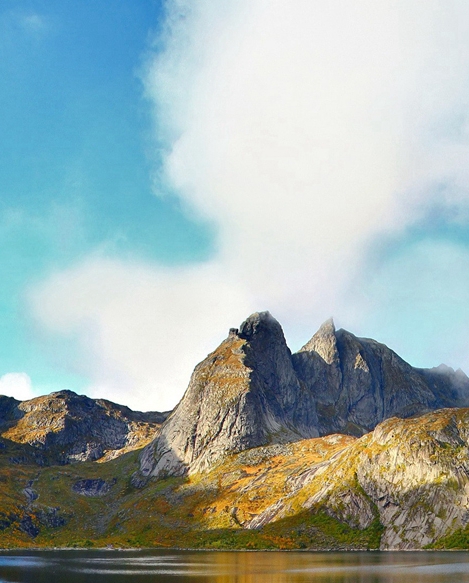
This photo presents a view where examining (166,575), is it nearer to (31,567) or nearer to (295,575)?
(295,575)

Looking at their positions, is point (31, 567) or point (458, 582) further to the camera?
point (31, 567)

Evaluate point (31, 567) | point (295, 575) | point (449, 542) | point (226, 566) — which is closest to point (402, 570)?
point (295, 575)

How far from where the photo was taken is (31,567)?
5261 inches

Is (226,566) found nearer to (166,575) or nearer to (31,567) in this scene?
(166,575)

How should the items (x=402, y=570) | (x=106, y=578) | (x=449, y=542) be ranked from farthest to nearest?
(x=449, y=542), (x=402, y=570), (x=106, y=578)

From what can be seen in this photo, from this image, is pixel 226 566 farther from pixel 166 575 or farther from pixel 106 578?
pixel 106 578

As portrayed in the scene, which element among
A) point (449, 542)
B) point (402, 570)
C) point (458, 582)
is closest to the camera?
point (458, 582)

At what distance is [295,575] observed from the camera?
10925 cm

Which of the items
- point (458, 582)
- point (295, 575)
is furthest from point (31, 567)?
point (458, 582)

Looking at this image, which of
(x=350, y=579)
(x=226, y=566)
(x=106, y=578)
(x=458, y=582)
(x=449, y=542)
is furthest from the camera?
(x=449, y=542)

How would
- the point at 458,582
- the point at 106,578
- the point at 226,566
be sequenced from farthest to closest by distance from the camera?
the point at 226,566 → the point at 106,578 → the point at 458,582

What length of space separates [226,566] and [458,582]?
58.2 meters

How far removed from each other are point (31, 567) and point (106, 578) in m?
37.6

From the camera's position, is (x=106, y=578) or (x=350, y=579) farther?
(x=106, y=578)
